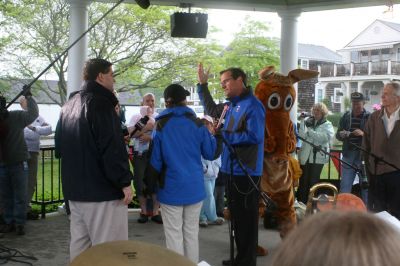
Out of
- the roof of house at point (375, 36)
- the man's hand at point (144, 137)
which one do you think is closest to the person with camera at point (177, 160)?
the man's hand at point (144, 137)

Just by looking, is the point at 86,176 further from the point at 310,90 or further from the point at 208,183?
the point at 310,90

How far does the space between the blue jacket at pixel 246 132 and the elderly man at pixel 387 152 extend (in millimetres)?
1543

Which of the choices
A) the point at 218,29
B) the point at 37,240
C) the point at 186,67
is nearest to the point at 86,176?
the point at 37,240

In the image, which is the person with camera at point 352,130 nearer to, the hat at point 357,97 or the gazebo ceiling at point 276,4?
the hat at point 357,97

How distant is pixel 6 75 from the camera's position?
1532 cm

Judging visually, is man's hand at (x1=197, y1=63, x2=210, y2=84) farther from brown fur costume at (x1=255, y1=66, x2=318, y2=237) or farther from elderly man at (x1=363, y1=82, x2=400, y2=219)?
elderly man at (x1=363, y1=82, x2=400, y2=219)

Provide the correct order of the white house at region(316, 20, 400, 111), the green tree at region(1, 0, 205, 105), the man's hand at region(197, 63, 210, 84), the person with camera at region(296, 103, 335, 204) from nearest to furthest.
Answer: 1. the man's hand at region(197, 63, 210, 84)
2. the person with camera at region(296, 103, 335, 204)
3. the green tree at region(1, 0, 205, 105)
4. the white house at region(316, 20, 400, 111)

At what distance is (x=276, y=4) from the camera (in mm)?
7215

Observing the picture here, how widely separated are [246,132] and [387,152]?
1906mm

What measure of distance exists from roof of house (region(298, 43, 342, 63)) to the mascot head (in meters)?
31.3

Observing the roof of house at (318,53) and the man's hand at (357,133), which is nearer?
the man's hand at (357,133)

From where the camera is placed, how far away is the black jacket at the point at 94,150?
3434 mm

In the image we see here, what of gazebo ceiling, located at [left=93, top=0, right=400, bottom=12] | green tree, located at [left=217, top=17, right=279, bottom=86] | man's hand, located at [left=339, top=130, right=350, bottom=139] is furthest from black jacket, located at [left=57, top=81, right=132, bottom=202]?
green tree, located at [left=217, top=17, right=279, bottom=86]

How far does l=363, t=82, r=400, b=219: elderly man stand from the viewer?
5.25m
